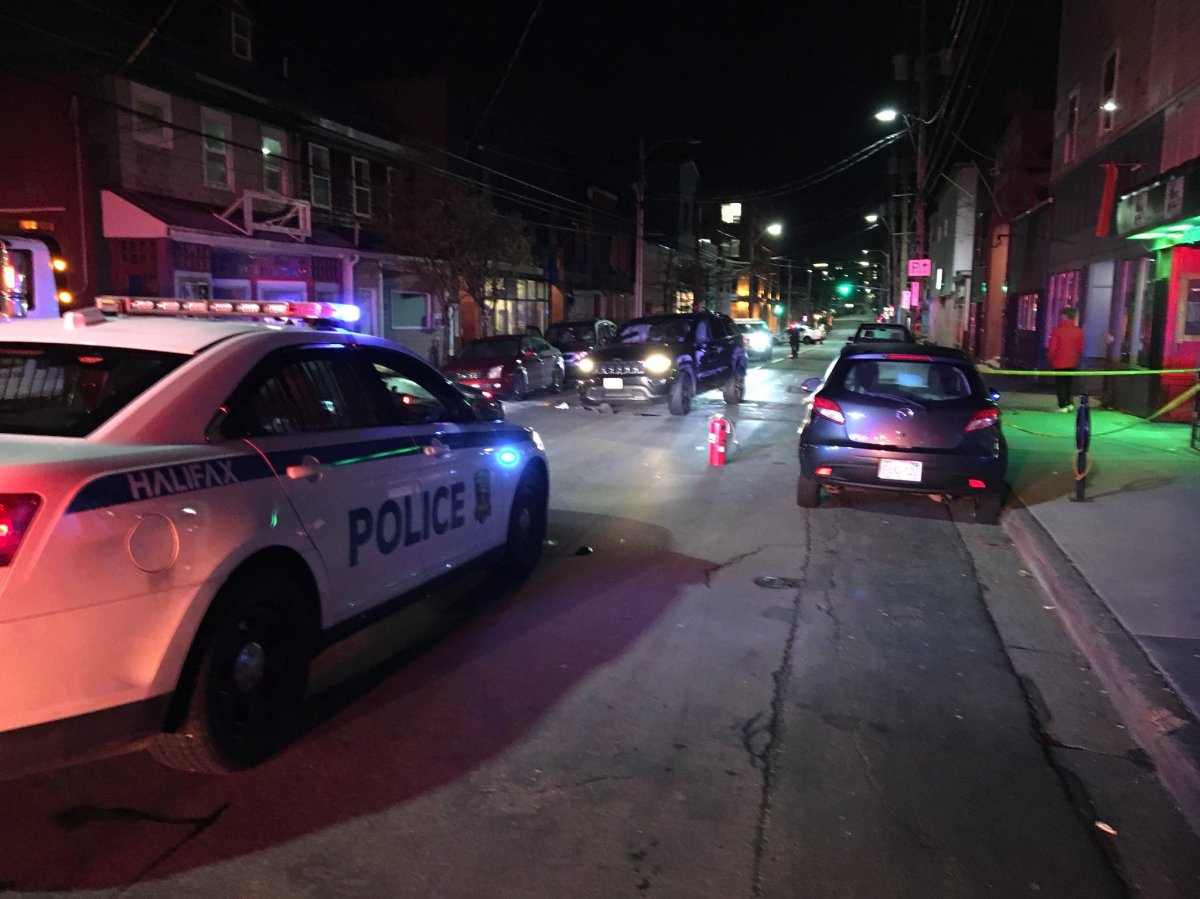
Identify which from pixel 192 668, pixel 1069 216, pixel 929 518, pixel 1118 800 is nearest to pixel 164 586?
pixel 192 668

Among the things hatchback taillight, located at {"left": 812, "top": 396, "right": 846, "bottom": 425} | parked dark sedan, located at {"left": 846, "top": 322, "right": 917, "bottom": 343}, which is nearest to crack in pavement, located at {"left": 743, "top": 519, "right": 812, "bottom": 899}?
hatchback taillight, located at {"left": 812, "top": 396, "right": 846, "bottom": 425}

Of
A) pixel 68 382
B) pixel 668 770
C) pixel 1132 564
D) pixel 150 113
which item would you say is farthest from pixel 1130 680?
pixel 150 113

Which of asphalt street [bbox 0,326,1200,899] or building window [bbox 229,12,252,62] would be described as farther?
building window [bbox 229,12,252,62]

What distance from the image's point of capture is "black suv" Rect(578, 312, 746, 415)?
17.1 meters

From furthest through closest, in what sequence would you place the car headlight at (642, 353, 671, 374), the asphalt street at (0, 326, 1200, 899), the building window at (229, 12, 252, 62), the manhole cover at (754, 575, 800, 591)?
the building window at (229, 12, 252, 62) → the car headlight at (642, 353, 671, 374) → the manhole cover at (754, 575, 800, 591) → the asphalt street at (0, 326, 1200, 899)

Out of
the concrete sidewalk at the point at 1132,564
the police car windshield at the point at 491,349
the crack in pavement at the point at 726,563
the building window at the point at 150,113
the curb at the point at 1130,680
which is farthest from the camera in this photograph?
the police car windshield at the point at 491,349

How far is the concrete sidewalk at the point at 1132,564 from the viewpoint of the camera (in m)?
4.63

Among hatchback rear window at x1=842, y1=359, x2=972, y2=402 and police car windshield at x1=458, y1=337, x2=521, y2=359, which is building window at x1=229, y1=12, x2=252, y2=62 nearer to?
police car windshield at x1=458, y1=337, x2=521, y2=359

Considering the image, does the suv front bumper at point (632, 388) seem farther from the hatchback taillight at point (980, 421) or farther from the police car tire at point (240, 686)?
the police car tire at point (240, 686)

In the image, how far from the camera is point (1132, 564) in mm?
7164

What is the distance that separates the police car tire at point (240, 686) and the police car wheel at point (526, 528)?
7.82ft

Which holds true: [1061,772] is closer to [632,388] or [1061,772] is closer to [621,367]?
[632,388]

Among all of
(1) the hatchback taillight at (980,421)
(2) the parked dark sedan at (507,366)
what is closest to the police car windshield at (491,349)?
(2) the parked dark sedan at (507,366)

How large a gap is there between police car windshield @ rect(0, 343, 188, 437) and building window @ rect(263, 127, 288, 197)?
68.3 ft
